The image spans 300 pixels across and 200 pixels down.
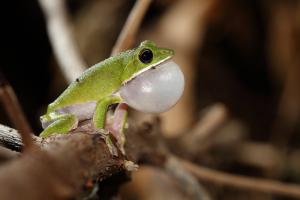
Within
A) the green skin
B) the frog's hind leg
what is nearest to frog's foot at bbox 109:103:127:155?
the green skin

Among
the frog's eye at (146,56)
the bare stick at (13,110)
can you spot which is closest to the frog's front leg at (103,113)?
the frog's eye at (146,56)

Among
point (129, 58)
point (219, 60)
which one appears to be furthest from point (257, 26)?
point (129, 58)

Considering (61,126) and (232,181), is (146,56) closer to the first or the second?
(61,126)

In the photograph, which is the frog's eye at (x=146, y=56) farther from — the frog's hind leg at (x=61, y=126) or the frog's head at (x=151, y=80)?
the frog's hind leg at (x=61, y=126)

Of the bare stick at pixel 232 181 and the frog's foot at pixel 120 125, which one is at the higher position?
the frog's foot at pixel 120 125

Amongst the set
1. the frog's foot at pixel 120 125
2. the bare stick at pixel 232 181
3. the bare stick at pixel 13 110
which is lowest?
the bare stick at pixel 232 181

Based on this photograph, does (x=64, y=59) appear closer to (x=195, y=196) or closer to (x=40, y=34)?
(x=195, y=196)

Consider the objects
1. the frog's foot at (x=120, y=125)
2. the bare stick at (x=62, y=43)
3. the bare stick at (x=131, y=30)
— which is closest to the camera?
the frog's foot at (x=120, y=125)

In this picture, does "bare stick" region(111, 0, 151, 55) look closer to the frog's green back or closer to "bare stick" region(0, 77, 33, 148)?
the frog's green back
